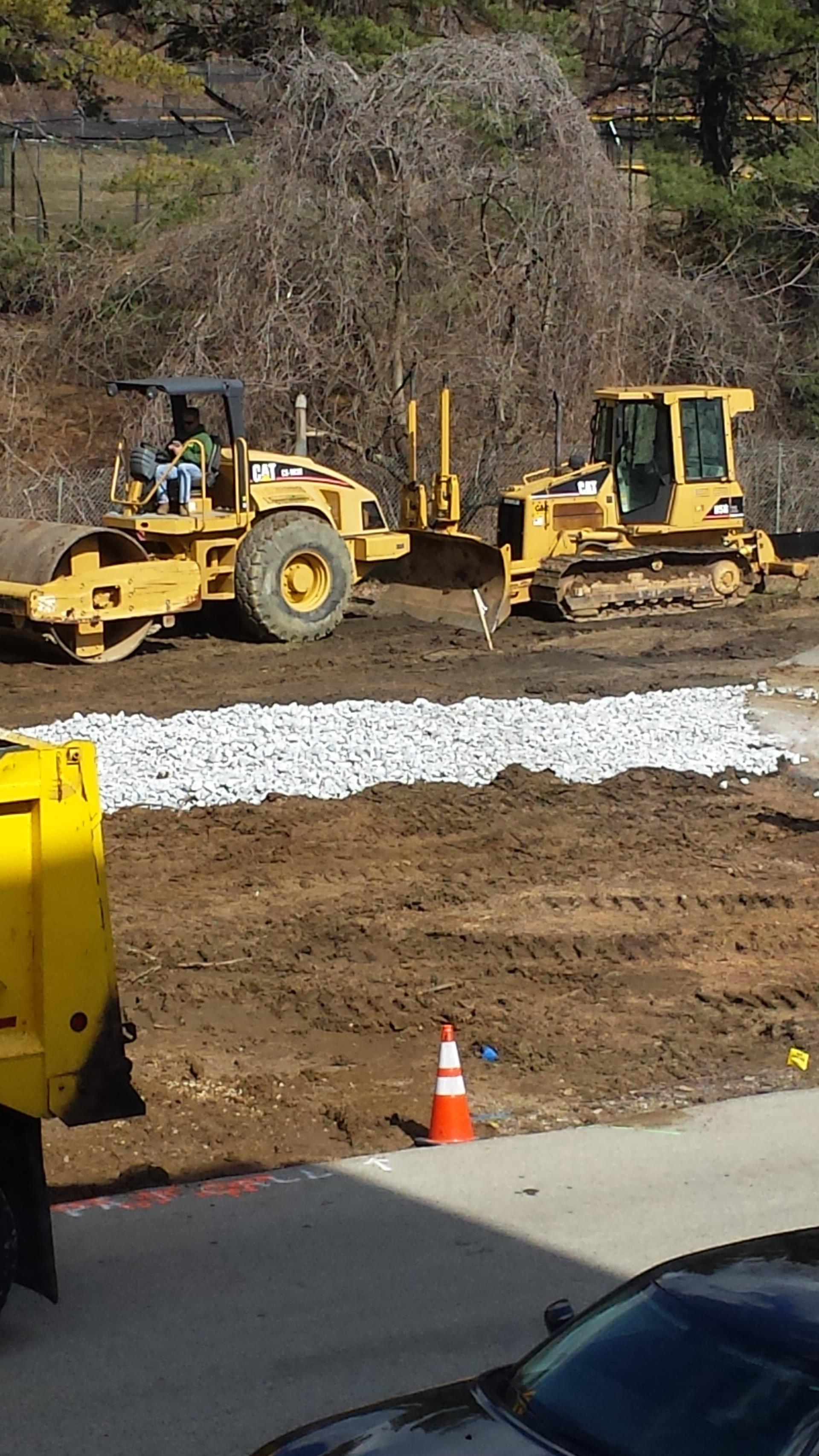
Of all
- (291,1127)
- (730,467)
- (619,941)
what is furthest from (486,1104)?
(730,467)

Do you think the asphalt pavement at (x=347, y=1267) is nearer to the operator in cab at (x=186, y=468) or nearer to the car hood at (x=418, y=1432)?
the car hood at (x=418, y=1432)

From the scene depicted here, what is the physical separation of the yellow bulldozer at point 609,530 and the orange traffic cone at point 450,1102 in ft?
43.3

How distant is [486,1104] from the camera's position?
8.70 m

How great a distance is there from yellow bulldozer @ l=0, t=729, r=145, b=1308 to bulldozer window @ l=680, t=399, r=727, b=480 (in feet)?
58.4

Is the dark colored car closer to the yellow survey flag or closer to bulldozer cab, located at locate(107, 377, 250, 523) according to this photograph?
the yellow survey flag

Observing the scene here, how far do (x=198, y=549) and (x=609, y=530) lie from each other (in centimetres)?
548

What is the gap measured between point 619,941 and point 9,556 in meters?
9.78

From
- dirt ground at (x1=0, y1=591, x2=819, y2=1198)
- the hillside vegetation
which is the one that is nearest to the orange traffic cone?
dirt ground at (x1=0, y1=591, x2=819, y2=1198)

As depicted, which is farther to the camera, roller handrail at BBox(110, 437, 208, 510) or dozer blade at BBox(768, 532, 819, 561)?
dozer blade at BBox(768, 532, 819, 561)

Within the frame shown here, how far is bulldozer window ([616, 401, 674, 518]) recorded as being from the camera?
74.6 ft

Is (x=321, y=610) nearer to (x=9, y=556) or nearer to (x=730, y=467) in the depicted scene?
(x=9, y=556)

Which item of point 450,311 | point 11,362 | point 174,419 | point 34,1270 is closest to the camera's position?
point 34,1270

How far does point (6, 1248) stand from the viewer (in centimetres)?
576

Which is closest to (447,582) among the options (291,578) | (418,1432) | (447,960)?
(291,578)
